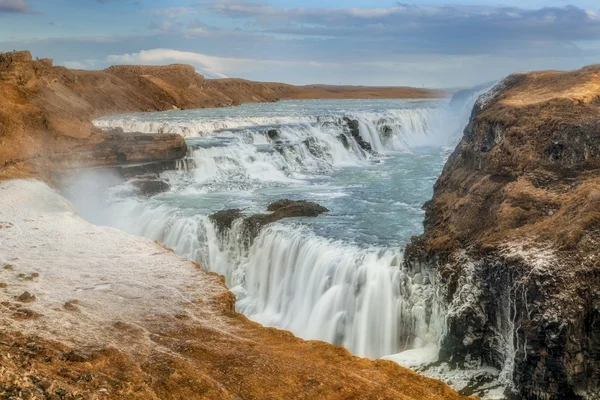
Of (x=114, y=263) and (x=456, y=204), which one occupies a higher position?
(x=456, y=204)

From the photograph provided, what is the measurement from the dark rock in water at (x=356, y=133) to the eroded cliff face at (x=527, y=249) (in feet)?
61.7

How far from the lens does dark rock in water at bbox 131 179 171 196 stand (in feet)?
73.0

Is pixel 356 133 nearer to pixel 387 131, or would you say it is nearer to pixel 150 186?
pixel 387 131

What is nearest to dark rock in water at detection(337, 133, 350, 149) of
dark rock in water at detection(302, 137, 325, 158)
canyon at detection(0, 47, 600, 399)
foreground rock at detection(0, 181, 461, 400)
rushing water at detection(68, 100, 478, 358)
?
rushing water at detection(68, 100, 478, 358)

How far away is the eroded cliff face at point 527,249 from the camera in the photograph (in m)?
8.12

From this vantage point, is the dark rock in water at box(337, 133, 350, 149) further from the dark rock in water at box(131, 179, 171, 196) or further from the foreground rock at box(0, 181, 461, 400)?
the foreground rock at box(0, 181, 461, 400)

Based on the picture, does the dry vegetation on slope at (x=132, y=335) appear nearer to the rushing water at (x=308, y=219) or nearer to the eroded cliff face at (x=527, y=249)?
the eroded cliff face at (x=527, y=249)

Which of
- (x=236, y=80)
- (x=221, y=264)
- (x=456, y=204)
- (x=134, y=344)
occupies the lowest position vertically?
(x=221, y=264)

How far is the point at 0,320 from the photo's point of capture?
8.07 meters

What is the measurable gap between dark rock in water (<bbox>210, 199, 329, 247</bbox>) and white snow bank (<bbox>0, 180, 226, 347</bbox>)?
11.4 feet

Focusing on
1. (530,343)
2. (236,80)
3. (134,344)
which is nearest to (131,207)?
(134,344)

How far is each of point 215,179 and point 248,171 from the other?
5.62 ft

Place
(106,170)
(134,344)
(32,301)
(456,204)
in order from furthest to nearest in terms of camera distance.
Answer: (106,170) → (456,204) → (32,301) → (134,344)

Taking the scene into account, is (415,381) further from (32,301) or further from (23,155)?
(23,155)
